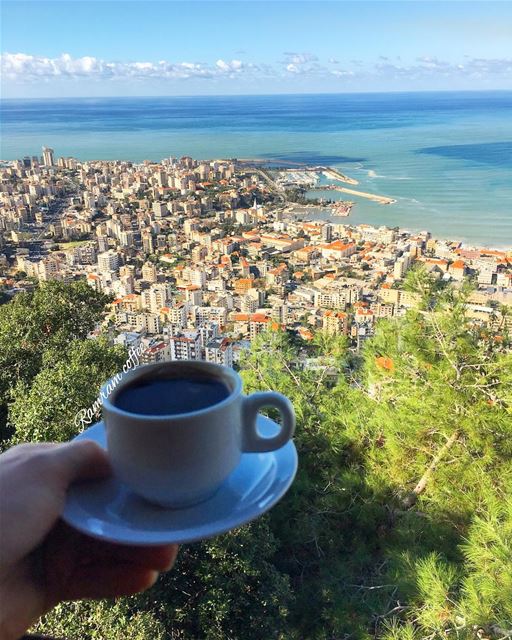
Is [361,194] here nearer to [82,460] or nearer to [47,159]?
[47,159]

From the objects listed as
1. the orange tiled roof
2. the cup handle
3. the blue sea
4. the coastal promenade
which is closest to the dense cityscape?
the orange tiled roof

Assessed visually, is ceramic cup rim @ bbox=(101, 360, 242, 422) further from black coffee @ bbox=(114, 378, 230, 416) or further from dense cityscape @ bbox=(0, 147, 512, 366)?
dense cityscape @ bbox=(0, 147, 512, 366)

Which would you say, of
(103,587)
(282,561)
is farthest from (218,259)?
(103,587)

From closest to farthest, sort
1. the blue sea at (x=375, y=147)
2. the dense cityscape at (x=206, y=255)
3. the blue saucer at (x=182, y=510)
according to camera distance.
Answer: the blue saucer at (x=182, y=510) < the dense cityscape at (x=206, y=255) < the blue sea at (x=375, y=147)

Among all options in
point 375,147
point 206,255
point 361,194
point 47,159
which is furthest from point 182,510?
point 375,147

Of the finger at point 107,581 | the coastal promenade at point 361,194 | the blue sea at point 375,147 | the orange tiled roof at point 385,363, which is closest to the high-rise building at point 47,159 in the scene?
the blue sea at point 375,147

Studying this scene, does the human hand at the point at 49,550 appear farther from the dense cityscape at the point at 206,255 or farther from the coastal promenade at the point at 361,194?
the coastal promenade at the point at 361,194

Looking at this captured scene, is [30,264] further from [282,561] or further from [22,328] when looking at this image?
[282,561]
